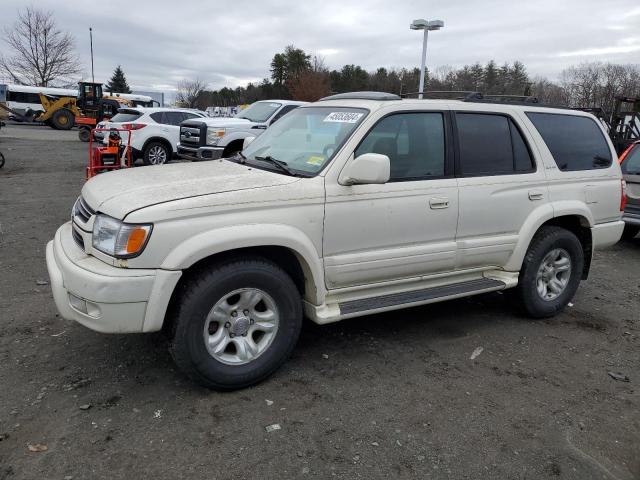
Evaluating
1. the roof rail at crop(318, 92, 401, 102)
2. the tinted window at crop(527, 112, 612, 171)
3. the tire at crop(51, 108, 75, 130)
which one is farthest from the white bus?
the tinted window at crop(527, 112, 612, 171)

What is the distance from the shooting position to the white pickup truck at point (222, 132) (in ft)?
36.4

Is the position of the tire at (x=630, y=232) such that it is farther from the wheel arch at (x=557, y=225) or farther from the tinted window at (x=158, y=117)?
the tinted window at (x=158, y=117)

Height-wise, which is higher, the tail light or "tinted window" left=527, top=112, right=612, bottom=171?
the tail light

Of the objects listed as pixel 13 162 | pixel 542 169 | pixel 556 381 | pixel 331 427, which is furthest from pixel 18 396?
pixel 13 162

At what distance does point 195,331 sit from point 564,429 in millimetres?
2296

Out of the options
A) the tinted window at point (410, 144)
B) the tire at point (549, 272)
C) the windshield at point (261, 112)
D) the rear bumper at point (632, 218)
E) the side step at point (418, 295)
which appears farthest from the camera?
the windshield at point (261, 112)

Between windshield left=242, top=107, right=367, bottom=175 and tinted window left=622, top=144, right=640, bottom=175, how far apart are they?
598cm

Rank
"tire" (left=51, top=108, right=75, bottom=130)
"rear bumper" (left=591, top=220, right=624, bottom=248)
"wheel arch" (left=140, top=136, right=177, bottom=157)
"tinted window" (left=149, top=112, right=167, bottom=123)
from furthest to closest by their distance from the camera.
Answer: "tire" (left=51, top=108, right=75, bottom=130) → "tinted window" (left=149, top=112, right=167, bottom=123) → "wheel arch" (left=140, top=136, right=177, bottom=157) → "rear bumper" (left=591, top=220, right=624, bottom=248)

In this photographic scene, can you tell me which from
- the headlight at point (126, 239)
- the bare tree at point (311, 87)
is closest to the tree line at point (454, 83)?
the bare tree at point (311, 87)

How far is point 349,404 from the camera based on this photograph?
3.24 metres

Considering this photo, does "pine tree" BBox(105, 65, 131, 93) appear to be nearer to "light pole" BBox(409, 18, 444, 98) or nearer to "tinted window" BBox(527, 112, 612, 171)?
"light pole" BBox(409, 18, 444, 98)

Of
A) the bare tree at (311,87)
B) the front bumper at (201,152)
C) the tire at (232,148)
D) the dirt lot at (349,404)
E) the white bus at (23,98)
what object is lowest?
the dirt lot at (349,404)

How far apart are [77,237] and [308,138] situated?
1798 millimetres

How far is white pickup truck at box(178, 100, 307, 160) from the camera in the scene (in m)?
11.1
